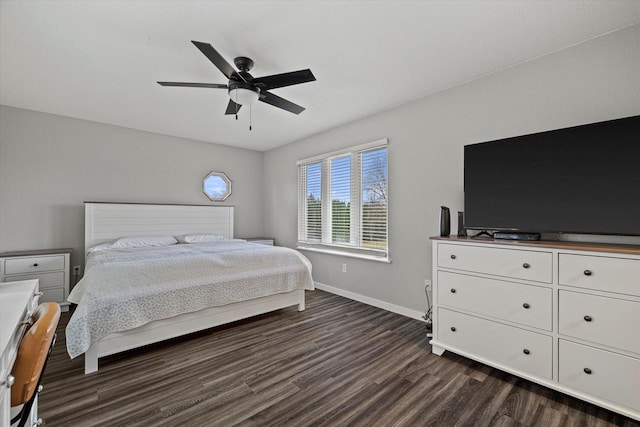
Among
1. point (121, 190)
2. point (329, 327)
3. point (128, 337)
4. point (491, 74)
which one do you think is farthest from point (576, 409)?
point (121, 190)

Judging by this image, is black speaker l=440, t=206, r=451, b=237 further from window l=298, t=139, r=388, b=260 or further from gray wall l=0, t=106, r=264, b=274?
gray wall l=0, t=106, r=264, b=274

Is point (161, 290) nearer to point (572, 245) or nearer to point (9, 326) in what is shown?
point (9, 326)

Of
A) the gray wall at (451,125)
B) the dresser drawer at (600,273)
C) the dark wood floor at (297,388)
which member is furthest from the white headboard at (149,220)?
the dresser drawer at (600,273)

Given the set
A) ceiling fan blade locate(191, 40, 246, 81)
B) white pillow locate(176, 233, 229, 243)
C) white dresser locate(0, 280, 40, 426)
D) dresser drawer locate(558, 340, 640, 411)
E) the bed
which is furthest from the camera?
white pillow locate(176, 233, 229, 243)

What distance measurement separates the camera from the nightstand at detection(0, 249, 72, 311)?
318 cm

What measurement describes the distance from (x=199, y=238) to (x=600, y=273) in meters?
4.61

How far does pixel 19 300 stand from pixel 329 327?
2.44m

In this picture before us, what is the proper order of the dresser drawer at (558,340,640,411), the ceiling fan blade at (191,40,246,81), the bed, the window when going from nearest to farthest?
the dresser drawer at (558,340,640,411), the ceiling fan blade at (191,40,246,81), the bed, the window

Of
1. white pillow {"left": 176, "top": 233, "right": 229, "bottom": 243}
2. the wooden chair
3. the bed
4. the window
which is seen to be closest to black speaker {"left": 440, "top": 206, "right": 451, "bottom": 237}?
the window

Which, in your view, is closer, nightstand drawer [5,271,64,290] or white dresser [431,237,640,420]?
white dresser [431,237,640,420]

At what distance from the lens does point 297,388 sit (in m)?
1.96

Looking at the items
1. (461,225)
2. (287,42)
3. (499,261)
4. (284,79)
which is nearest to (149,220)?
(284,79)

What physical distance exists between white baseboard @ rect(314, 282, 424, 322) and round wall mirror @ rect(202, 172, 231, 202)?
8.06 feet

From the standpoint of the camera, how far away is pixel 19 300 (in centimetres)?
121
